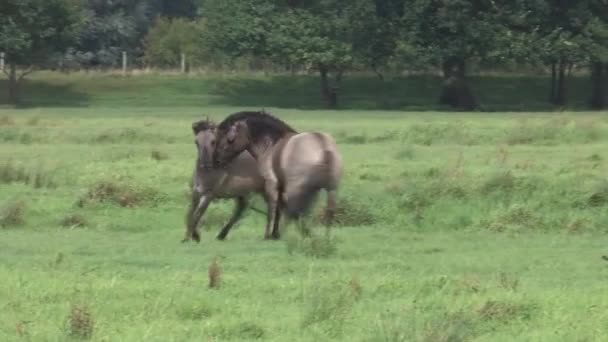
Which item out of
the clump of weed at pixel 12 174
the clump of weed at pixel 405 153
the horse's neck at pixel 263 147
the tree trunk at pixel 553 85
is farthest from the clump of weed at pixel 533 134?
the tree trunk at pixel 553 85

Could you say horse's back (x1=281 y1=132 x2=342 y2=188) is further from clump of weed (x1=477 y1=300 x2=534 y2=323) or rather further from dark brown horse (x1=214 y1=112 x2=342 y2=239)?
clump of weed (x1=477 y1=300 x2=534 y2=323)

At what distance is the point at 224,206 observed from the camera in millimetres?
21406

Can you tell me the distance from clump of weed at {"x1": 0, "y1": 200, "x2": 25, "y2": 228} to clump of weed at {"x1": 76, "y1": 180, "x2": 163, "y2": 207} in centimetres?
118

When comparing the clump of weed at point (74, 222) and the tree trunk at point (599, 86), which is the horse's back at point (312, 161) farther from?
the tree trunk at point (599, 86)

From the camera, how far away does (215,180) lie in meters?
18.4

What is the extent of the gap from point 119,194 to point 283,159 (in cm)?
450

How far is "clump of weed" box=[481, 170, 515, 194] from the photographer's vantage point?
856 inches

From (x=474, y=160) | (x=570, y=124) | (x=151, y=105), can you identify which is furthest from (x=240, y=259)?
(x=151, y=105)

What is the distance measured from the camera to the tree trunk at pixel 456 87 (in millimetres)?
61250

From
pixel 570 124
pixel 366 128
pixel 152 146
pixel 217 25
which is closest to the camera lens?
pixel 152 146

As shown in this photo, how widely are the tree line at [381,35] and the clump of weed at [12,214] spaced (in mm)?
41053

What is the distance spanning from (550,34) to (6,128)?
33.4 metres

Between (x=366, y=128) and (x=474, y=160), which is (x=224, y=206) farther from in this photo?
(x=366, y=128)

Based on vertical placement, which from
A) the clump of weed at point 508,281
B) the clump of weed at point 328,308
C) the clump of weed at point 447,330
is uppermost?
the clump of weed at point 447,330
